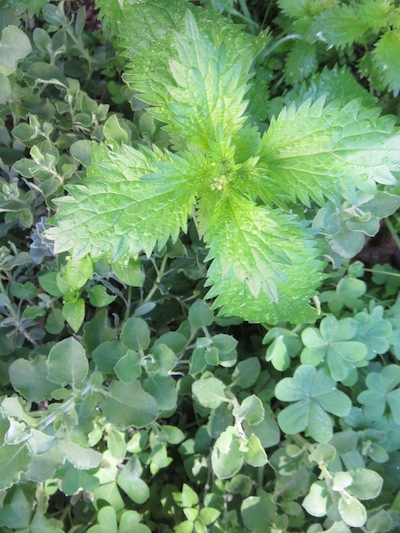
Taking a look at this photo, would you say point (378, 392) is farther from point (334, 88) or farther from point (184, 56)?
point (184, 56)

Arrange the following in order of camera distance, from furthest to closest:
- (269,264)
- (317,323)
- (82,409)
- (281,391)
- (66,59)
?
(66,59)
(317,323)
(281,391)
(82,409)
(269,264)

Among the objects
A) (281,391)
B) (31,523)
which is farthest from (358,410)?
(31,523)

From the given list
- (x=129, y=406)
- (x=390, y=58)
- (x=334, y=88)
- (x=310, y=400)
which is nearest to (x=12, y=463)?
(x=129, y=406)

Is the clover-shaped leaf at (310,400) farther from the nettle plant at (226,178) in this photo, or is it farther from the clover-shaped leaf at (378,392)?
the nettle plant at (226,178)

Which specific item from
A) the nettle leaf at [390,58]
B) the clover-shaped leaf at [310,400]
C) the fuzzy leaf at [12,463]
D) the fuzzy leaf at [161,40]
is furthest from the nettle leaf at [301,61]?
the fuzzy leaf at [12,463]

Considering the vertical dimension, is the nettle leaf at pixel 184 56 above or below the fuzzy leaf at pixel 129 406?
above

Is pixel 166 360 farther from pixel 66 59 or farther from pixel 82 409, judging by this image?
pixel 66 59

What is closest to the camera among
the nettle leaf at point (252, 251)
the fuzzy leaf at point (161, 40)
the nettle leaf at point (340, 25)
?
the nettle leaf at point (252, 251)
